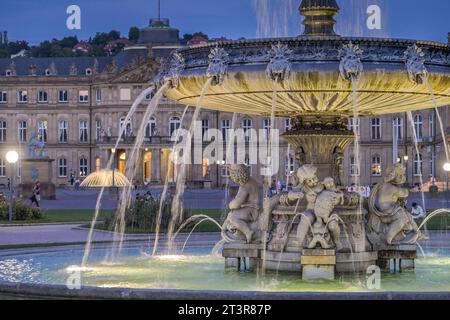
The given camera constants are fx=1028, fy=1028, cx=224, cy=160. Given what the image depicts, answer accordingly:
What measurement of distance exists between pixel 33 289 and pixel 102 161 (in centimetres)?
8891

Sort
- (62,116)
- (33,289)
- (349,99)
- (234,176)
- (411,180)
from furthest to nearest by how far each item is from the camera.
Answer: (62,116) → (411,180) → (234,176) → (349,99) → (33,289)

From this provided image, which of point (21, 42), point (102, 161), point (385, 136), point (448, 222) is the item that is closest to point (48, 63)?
point (102, 161)

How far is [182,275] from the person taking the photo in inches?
564

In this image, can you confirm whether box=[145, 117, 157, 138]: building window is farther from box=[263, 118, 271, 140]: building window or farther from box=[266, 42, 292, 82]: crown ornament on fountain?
box=[266, 42, 292, 82]: crown ornament on fountain

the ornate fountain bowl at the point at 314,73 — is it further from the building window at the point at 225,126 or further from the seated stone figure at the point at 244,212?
the building window at the point at 225,126

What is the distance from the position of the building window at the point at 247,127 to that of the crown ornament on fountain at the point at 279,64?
8486cm

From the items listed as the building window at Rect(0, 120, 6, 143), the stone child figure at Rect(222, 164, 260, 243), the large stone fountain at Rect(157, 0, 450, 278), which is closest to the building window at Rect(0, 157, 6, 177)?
the building window at Rect(0, 120, 6, 143)

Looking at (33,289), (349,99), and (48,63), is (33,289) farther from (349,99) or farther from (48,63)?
(48,63)

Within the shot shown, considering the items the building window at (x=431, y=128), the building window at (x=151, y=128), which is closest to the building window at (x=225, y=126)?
the building window at (x=151, y=128)

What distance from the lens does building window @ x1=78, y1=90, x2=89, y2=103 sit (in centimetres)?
10306

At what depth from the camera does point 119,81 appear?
3942 inches

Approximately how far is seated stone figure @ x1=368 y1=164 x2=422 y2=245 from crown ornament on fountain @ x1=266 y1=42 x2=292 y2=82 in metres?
2.76

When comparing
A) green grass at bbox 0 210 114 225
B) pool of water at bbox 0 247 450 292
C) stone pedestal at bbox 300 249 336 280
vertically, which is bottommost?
green grass at bbox 0 210 114 225

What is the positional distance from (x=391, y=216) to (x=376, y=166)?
82.8m
